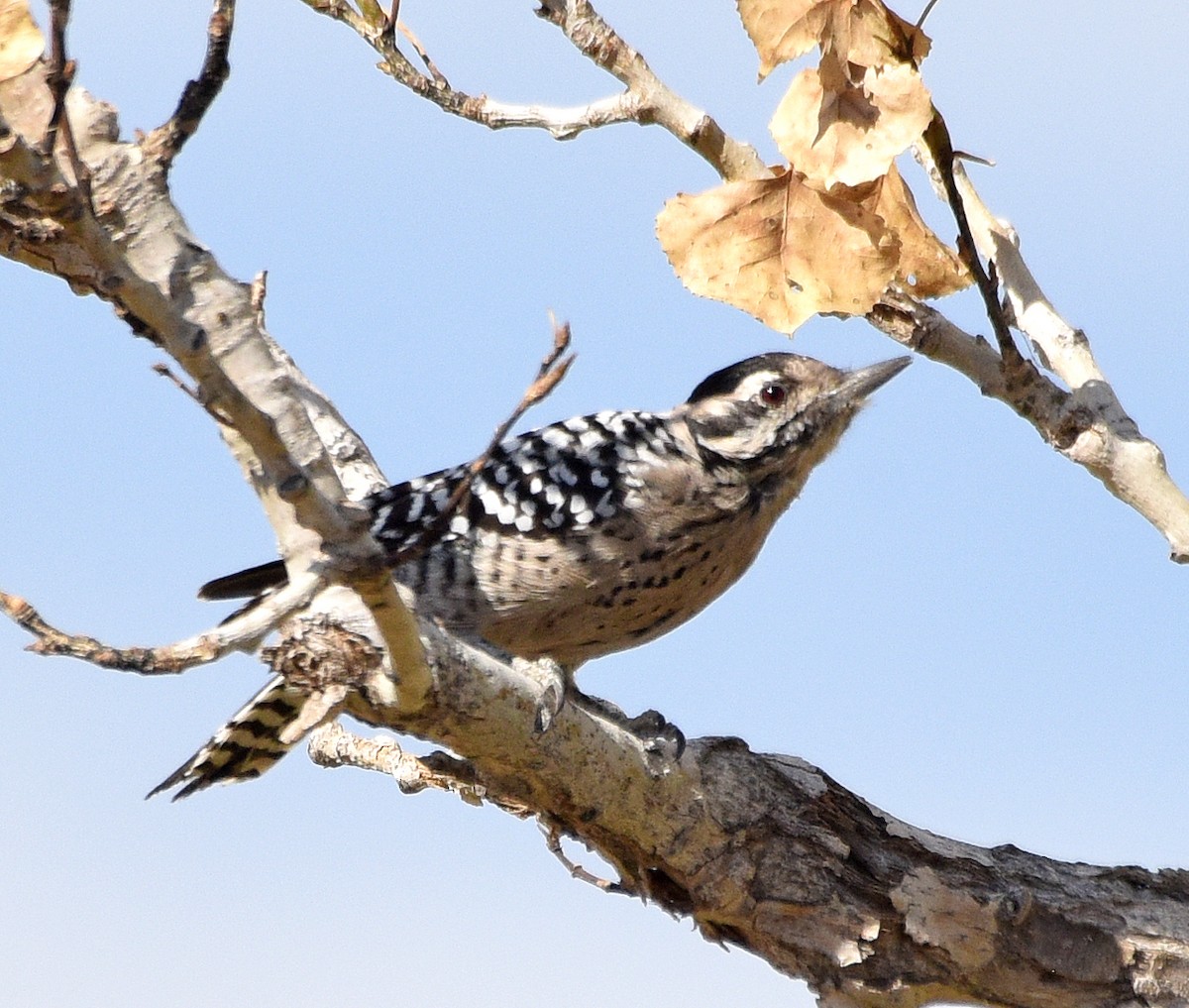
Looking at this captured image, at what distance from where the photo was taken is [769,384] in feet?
21.5

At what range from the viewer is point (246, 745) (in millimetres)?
5059

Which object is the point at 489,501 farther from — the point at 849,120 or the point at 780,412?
the point at 849,120

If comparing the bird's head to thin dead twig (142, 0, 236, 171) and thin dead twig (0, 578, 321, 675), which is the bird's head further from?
thin dead twig (142, 0, 236, 171)

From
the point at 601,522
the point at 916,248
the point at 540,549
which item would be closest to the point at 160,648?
the point at 916,248

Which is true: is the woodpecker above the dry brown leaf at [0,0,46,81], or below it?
above

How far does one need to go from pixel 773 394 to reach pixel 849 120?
2801 mm

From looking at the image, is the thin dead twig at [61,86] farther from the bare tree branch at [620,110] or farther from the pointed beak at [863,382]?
the pointed beak at [863,382]

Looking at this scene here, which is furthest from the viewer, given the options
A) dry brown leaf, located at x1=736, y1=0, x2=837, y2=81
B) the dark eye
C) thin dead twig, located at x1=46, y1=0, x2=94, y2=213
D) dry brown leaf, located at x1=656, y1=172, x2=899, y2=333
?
the dark eye

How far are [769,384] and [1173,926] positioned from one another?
2661 mm

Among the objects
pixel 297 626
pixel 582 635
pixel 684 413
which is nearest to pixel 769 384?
pixel 684 413

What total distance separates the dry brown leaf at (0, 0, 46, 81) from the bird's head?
12.5 ft

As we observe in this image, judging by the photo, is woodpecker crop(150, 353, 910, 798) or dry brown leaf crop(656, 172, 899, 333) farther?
woodpecker crop(150, 353, 910, 798)

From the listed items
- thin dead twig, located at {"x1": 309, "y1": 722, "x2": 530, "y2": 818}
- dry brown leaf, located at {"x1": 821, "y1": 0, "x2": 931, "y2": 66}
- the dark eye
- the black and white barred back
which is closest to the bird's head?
the dark eye

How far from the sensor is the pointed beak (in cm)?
654
